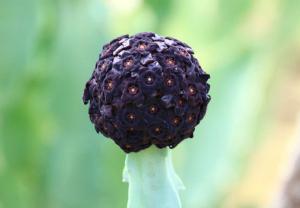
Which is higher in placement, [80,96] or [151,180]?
[80,96]

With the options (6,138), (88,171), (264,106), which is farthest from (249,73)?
(6,138)

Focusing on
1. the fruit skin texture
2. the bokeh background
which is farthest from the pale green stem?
the bokeh background

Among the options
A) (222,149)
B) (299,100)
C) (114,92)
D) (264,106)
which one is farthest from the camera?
(299,100)

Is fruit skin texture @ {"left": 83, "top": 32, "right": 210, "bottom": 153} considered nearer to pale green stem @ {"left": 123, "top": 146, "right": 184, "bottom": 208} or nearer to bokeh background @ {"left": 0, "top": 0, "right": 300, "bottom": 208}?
pale green stem @ {"left": 123, "top": 146, "right": 184, "bottom": 208}

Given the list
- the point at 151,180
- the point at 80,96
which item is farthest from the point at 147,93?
the point at 80,96

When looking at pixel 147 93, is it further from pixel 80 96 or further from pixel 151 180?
pixel 80 96

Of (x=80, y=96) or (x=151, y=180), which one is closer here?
(x=151, y=180)

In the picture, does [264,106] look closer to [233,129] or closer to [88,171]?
[233,129]
